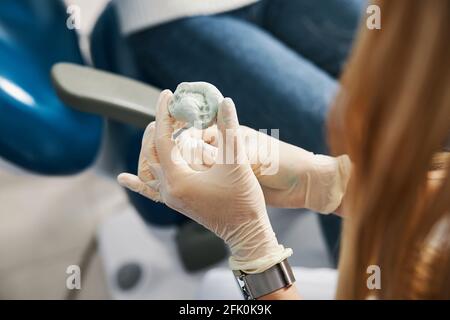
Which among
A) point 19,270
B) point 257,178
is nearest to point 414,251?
point 257,178

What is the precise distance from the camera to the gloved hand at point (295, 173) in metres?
0.41

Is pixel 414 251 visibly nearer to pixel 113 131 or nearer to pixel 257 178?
pixel 257 178

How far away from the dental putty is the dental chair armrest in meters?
0.17

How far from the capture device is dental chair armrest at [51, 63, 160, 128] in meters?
0.52

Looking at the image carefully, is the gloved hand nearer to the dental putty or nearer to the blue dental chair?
the dental putty

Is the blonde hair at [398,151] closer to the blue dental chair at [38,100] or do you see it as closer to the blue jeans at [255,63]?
the blue jeans at [255,63]

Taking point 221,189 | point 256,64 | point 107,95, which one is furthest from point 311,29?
point 221,189

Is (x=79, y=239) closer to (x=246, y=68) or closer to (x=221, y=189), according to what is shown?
(x=246, y=68)

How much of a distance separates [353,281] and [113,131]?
1.30 feet

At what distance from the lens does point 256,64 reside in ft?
2.06

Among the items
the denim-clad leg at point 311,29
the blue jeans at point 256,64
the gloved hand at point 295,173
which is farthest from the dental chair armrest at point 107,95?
the denim-clad leg at point 311,29

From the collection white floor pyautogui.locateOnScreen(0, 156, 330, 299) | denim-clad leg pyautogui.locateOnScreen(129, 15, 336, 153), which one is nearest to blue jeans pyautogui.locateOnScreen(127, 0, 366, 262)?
denim-clad leg pyautogui.locateOnScreen(129, 15, 336, 153)

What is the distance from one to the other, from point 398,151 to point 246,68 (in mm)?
306
